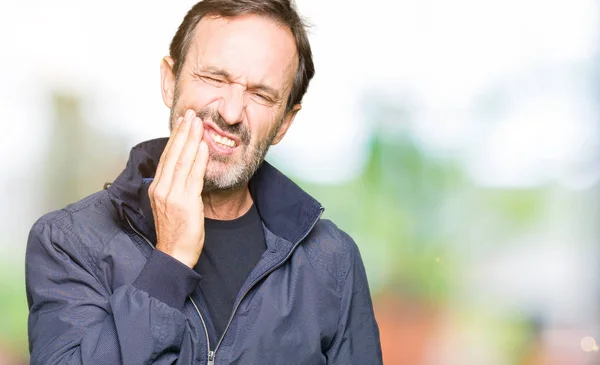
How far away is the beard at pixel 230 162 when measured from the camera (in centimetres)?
221

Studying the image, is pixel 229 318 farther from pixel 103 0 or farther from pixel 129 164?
pixel 103 0

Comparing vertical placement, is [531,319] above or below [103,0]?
below

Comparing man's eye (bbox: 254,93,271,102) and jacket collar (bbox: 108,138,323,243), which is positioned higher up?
man's eye (bbox: 254,93,271,102)

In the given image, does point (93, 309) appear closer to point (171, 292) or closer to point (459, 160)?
point (171, 292)

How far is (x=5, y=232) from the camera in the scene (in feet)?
11.5

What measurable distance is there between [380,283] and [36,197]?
1.47 metres

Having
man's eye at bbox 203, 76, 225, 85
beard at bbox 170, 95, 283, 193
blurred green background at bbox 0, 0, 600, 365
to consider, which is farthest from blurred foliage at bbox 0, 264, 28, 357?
man's eye at bbox 203, 76, 225, 85

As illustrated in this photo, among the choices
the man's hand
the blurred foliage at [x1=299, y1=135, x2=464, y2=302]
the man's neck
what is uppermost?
the man's hand

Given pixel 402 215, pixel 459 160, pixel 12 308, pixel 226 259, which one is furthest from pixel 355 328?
pixel 12 308

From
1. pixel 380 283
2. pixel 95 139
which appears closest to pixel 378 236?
pixel 380 283

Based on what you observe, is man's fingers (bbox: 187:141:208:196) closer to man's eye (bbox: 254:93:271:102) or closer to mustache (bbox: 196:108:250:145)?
mustache (bbox: 196:108:250:145)

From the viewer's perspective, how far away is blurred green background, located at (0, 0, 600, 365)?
3.74 metres

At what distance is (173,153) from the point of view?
2.04 meters

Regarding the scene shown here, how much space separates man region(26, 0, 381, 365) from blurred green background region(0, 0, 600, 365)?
46.4 inches
